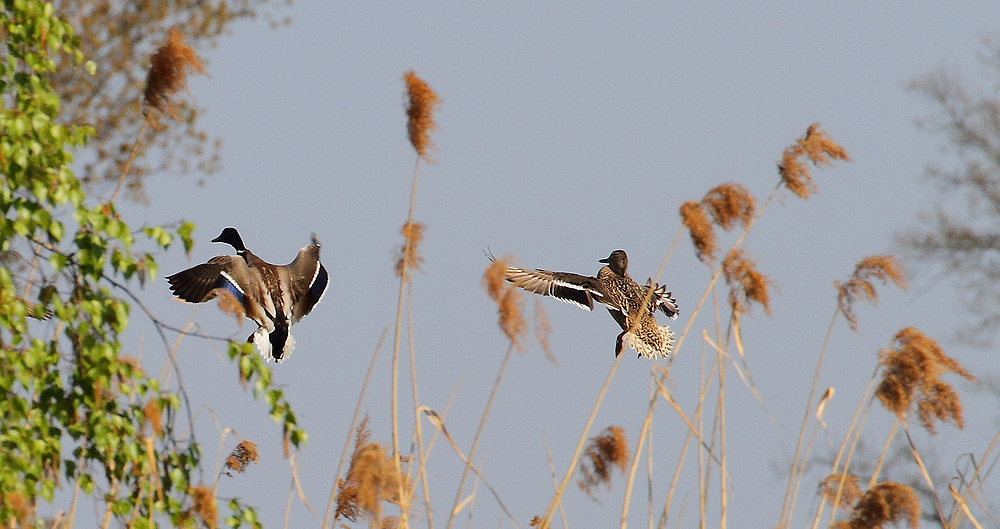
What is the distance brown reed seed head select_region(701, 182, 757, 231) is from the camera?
3498mm

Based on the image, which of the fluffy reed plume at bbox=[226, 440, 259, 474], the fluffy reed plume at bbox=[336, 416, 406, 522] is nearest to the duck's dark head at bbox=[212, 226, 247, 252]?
the fluffy reed plume at bbox=[226, 440, 259, 474]

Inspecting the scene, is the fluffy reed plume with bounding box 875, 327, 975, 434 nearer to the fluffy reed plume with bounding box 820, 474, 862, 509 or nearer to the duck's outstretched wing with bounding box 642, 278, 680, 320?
the fluffy reed plume with bounding box 820, 474, 862, 509

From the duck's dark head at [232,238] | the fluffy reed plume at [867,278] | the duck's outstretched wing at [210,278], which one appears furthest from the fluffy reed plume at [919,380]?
the duck's dark head at [232,238]

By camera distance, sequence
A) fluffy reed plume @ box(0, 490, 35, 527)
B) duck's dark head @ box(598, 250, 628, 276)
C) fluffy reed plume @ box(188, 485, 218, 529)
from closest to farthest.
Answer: fluffy reed plume @ box(0, 490, 35, 527) < fluffy reed plume @ box(188, 485, 218, 529) < duck's dark head @ box(598, 250, 628, 276)

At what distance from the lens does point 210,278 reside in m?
5.29

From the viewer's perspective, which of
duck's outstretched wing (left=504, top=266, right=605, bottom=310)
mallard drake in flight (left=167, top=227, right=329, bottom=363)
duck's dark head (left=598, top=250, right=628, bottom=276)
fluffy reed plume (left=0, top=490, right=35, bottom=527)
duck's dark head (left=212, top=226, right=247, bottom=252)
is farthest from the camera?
duck's dark head (left=212, top=226, right=247, bottom=252)

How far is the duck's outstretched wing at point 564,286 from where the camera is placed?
215 inches

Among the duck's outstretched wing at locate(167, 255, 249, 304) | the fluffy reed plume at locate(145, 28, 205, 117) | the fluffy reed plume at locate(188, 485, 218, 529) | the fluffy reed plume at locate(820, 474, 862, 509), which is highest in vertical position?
the duck's outstretched wing at locate(167, 255, 249, 304)

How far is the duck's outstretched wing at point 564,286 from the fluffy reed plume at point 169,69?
2.25 metres

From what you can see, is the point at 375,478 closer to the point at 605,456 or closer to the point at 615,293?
the point at 605,456

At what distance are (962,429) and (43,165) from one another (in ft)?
9.09

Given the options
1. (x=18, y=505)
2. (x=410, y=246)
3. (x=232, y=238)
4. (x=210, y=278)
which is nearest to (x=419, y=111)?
(x=410, y=246)

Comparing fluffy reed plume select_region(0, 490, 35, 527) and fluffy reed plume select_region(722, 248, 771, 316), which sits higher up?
fluffy reed plume select_region(722, 248, 771, 316)

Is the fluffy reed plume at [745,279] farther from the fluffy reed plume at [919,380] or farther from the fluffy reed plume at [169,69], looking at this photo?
the fluffy reed plume at [169,69]
